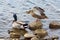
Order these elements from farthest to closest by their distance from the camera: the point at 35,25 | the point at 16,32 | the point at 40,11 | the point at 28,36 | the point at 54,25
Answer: the point at 40,11, the point at 54,25, the point at 35,25, the point at 16,32, the point at 28,36

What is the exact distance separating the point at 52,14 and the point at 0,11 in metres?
1.01

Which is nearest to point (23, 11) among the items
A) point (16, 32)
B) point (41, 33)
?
point (16, 32)

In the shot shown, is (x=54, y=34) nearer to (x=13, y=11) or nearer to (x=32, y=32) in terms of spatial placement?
(x=32, y=32)

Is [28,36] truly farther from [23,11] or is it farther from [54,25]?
[23,11]

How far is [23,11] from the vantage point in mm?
5062

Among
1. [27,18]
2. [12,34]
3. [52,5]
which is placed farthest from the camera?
[52,5]

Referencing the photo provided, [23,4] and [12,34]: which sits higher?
[23,4]

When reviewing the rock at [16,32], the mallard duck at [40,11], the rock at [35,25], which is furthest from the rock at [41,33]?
the mallard duck at [40,11]

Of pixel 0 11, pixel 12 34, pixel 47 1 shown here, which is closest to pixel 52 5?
pixel 47 1

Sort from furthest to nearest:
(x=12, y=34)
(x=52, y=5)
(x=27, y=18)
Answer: (x=52, y=5)
(x=27, y=18)
(x=12, y=34)

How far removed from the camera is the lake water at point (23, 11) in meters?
4.44

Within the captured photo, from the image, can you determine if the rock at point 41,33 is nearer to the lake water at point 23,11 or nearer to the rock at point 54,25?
the lake water at point 23,11

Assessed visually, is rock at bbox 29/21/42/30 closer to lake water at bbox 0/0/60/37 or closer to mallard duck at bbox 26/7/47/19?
lake water at bbox 0/0/60/37

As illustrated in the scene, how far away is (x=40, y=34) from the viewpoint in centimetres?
414
